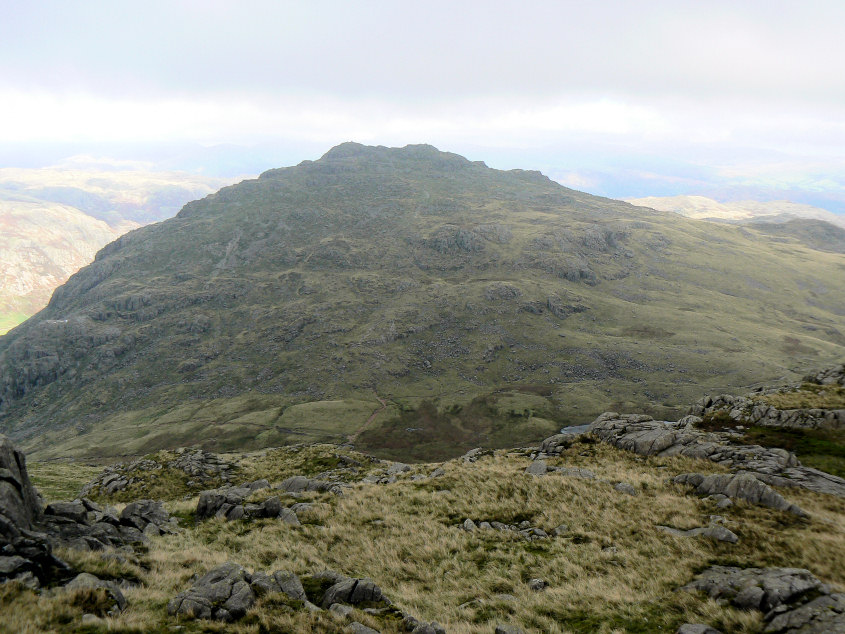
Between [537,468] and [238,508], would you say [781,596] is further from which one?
[238,508]

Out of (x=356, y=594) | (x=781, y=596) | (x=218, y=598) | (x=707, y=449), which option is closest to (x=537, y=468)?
(x=707, y=449)

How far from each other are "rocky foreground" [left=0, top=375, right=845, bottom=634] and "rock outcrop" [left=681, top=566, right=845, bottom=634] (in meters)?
0.06

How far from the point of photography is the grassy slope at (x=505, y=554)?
47.0ft

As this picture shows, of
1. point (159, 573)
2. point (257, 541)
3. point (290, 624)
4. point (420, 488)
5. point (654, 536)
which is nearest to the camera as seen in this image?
point (290, 624)

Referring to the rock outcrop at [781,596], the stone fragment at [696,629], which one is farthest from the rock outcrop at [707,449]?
the stone fragment at [696,629]

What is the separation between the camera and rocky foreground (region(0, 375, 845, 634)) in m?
13.9

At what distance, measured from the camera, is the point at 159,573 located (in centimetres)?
1891

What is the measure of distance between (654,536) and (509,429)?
160176 millimetres

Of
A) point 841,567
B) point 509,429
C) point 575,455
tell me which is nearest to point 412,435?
point 509,429

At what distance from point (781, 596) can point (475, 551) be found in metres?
13.3

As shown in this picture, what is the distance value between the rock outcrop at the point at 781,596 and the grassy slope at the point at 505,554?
65cm

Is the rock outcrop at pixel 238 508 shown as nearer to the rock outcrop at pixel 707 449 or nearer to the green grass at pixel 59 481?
the rock outcrop at pixel 707 449

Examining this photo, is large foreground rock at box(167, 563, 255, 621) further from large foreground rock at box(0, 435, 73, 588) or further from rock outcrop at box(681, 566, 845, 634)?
rock outcrop at box(681, 566, 845, 634)

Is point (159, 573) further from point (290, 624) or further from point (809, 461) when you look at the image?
point (809, 461)
